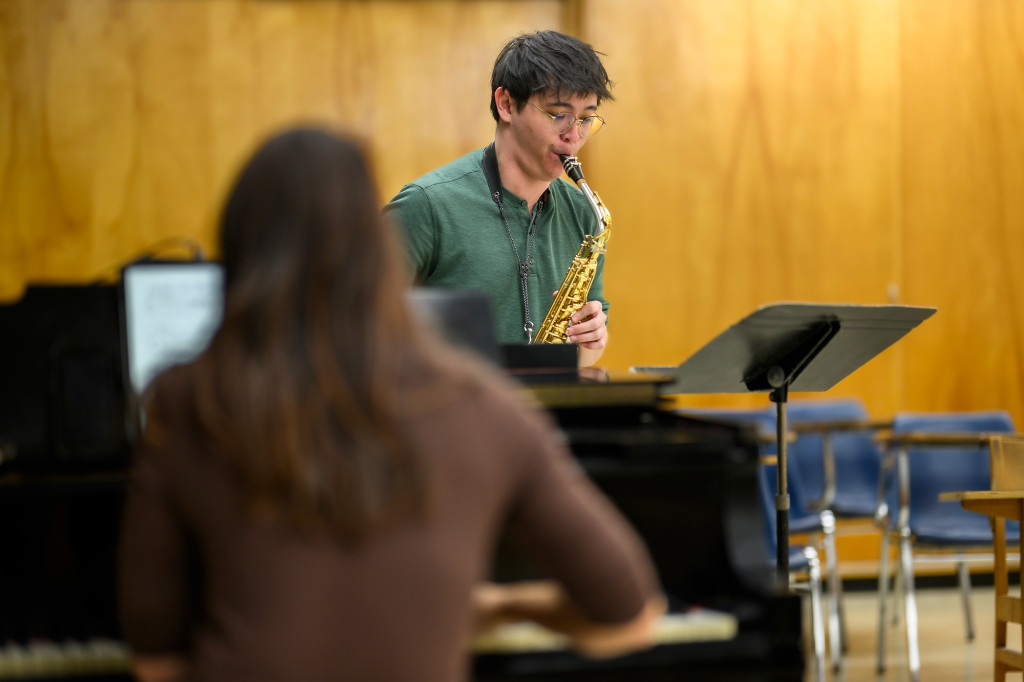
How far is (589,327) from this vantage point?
2820mm

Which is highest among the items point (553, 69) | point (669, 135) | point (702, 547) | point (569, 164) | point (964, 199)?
point (669, 135)

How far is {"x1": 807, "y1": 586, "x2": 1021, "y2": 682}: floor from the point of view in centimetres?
426

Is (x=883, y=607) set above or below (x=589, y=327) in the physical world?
below

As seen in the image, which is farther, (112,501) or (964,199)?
(964,199)

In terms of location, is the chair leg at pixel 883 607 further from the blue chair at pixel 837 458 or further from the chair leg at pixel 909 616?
the blue chair at pixel 837 458

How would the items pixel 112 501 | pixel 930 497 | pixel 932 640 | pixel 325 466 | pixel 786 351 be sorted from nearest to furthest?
pixel 325 466 < pixel 112 501 < pixel 786 351 < pixel 930 497 < pixel 932 640

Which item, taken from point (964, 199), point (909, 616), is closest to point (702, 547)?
point (909, 616)

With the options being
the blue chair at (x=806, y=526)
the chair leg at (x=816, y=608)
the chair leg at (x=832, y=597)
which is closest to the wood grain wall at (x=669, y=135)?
the blue chair at (x=806, y=526)

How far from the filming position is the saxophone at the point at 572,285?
3051 mm

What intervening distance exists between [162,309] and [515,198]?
4.64ft

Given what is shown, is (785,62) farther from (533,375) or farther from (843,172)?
(533,375)

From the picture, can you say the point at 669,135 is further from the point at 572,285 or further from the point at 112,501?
the point at 112,501

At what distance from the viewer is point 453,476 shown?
48.0 inches

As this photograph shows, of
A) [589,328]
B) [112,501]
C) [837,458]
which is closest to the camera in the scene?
[112,501]
